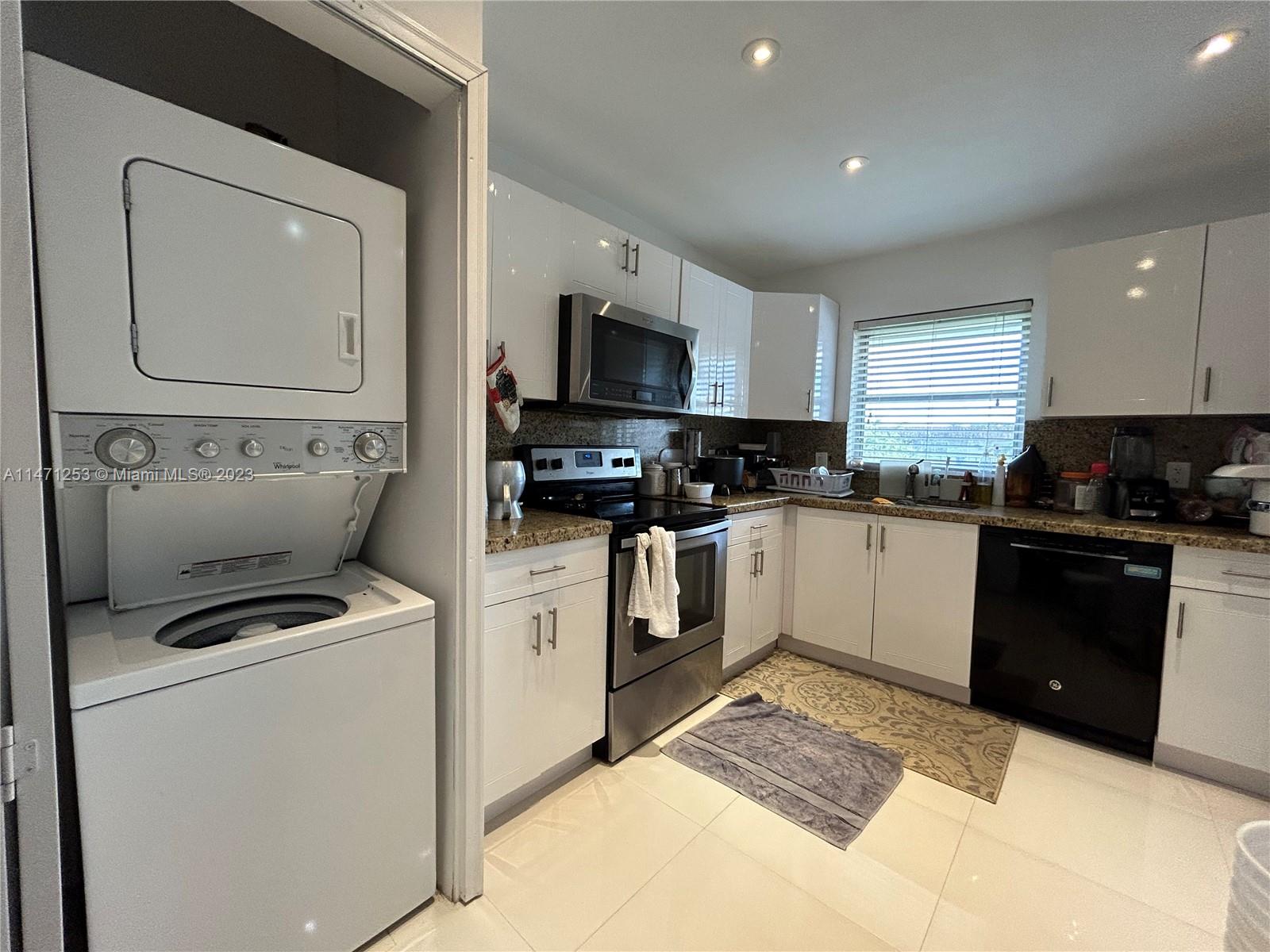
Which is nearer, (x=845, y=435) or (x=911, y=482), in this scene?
(x=911, y=482)

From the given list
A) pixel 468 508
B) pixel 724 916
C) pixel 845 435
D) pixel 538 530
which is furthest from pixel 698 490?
pixel 724 916

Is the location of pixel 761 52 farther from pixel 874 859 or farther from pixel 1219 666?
pixel 1219 666

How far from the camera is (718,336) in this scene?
117 inches

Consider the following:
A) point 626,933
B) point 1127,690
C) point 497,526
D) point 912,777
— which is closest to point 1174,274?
point 1127,690

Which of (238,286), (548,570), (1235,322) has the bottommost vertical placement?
(548,570)

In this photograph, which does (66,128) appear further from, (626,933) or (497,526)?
(626,933)

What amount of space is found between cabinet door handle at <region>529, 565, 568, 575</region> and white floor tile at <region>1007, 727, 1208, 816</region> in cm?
207

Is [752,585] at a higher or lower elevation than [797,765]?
higher

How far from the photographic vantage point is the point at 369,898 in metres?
1.17

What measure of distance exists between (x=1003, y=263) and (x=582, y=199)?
8.03 feet

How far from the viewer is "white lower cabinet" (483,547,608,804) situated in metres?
1.53

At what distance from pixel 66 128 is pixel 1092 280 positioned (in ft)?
11.5

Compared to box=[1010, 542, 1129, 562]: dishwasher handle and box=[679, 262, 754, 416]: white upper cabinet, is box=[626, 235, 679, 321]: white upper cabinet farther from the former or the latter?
box=[1010, 542, 1129, 562]: dishwasher handle

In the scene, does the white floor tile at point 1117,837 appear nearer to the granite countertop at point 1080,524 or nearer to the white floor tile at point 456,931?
the granite countertop at point 1080,524
